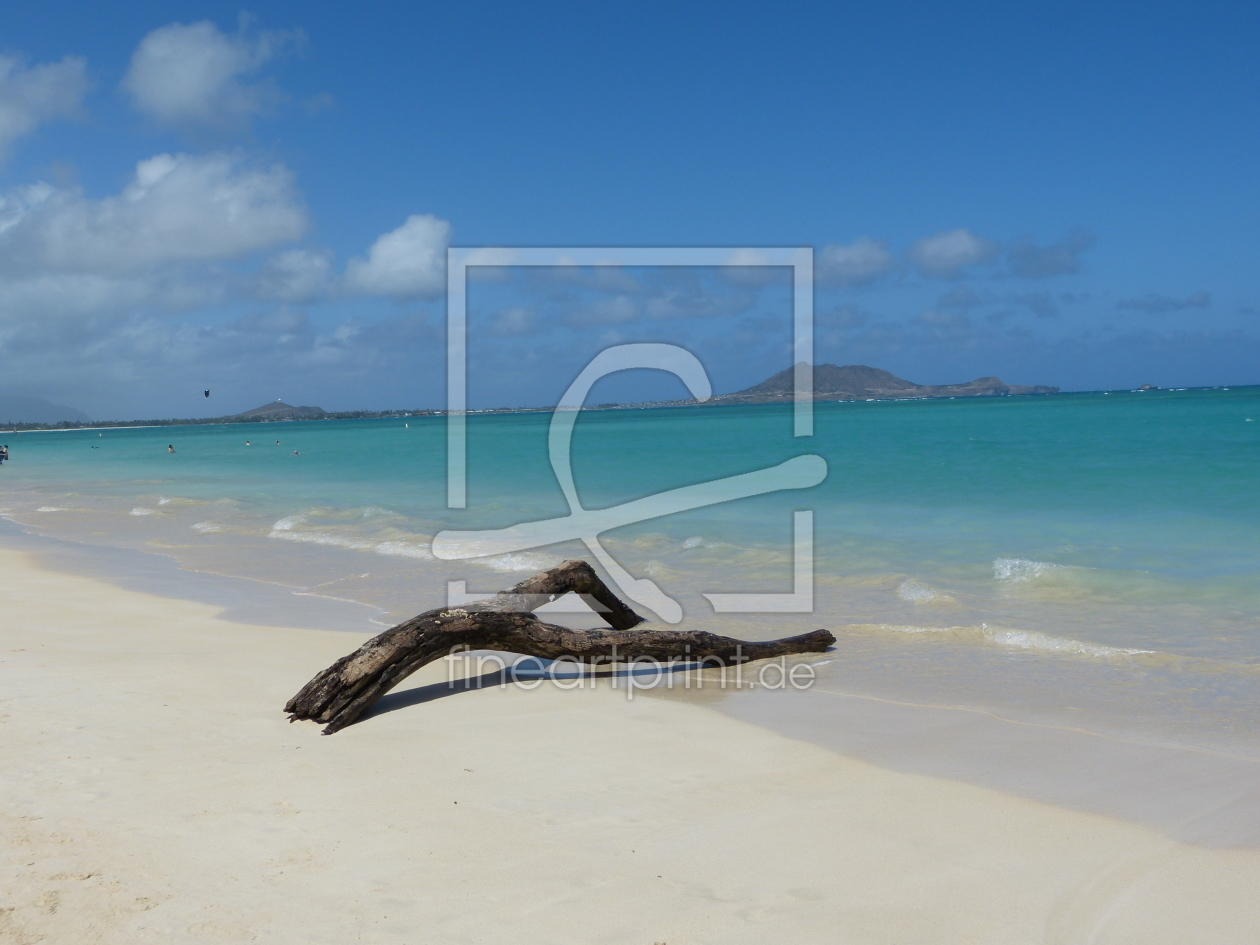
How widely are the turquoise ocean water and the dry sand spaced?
2.19 metres

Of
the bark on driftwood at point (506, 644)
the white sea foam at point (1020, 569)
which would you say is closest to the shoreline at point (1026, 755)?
the bark on driftwood at point (506, 644)

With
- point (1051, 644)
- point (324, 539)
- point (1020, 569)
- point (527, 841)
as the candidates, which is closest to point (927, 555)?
point (1020, 569)

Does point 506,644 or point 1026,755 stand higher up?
point 506,644

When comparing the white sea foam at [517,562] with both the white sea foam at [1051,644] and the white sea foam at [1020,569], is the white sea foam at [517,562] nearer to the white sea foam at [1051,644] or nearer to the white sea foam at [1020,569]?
the white sea foam at [1020,569]

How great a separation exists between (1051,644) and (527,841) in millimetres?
6078

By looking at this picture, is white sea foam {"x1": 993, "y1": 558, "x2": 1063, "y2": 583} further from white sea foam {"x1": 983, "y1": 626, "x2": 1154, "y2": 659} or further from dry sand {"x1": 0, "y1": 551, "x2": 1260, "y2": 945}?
dry sand {"x1": 0, "y1": 551, "x2": 1260, "y2": 945}

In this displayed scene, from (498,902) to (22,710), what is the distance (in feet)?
13.1

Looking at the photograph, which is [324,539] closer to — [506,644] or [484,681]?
[484,681]

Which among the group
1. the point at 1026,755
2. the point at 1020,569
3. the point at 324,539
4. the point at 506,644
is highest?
the point at 506,644

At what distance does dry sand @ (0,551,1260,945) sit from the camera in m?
3.67

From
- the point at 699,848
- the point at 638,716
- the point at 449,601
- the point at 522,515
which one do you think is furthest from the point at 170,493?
the point at 699,848

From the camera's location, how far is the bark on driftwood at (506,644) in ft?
20.3

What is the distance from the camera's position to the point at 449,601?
1120cm

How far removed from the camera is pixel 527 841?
439 cm
